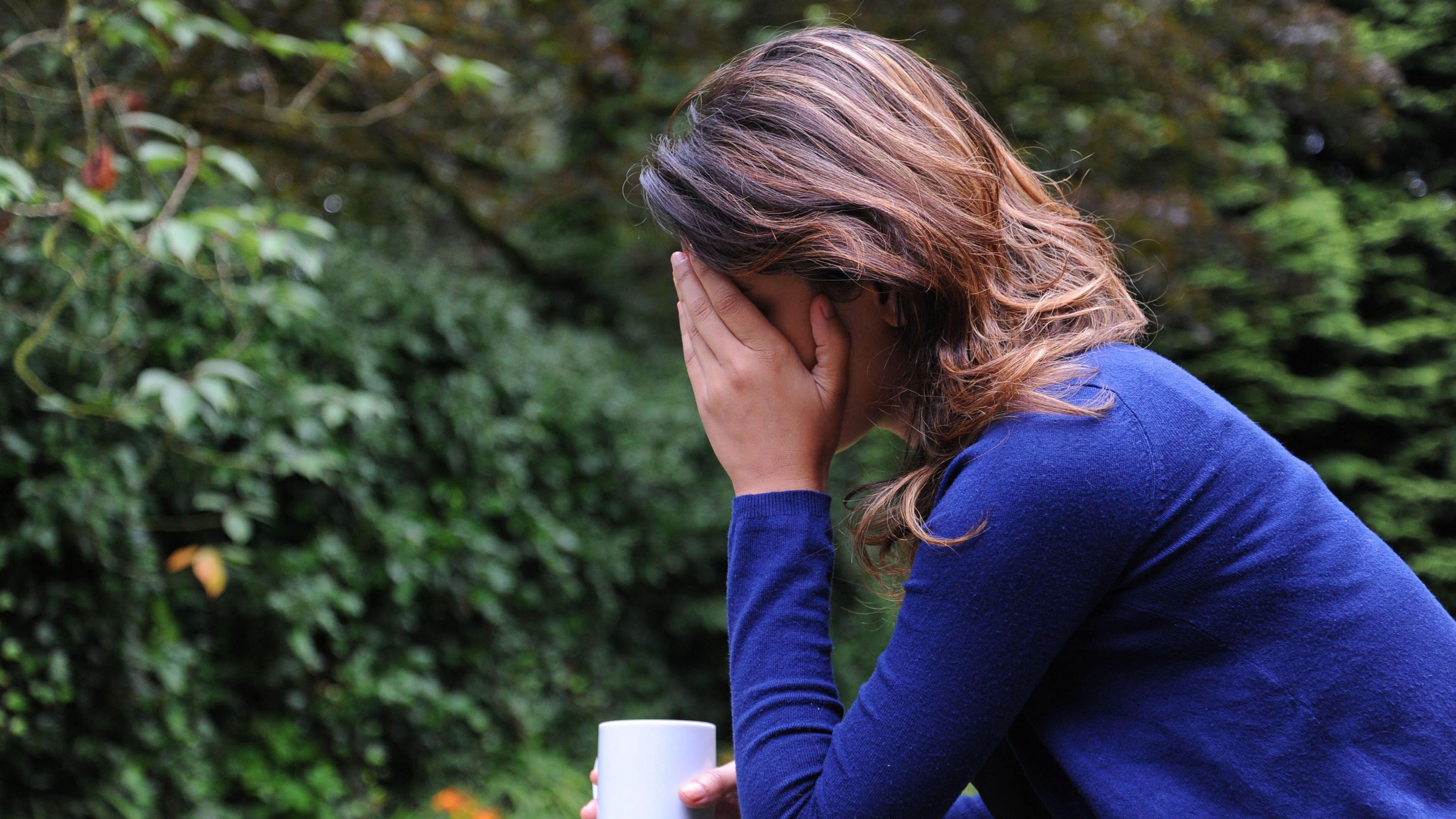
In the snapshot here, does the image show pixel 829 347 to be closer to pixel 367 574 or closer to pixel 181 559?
pixel 181 559

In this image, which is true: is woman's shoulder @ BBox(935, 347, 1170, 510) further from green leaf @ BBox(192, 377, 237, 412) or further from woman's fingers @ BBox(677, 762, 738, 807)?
green leaf @ BBox(192, 377, 237, 412)

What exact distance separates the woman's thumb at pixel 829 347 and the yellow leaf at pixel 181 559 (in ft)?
6.99

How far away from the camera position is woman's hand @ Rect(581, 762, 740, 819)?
111 centimetres

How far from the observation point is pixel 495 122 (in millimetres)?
5605

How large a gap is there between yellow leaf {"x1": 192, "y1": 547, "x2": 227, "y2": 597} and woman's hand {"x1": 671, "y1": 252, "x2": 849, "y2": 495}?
194 centimetres

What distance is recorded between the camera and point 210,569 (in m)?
2.62

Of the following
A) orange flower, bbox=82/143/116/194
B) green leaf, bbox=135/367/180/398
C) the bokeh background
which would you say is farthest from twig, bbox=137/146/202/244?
green leaf, bbox=135/367/180/398

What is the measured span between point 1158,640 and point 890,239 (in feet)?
1.51

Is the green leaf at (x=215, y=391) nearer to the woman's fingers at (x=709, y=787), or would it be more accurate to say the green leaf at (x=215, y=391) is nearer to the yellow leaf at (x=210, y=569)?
the yellow leaf at (x=210, y=569)

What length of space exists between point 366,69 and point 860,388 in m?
3.80

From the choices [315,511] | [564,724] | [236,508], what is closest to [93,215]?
[236,508]

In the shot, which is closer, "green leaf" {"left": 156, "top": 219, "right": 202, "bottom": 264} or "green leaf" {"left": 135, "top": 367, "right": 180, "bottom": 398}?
"green leaf" {"left": 156, "top": 219, "right": 202, "bottom": 264}

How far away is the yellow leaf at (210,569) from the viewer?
2617 millimetres

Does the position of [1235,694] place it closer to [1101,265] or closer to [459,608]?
[1101,265]
